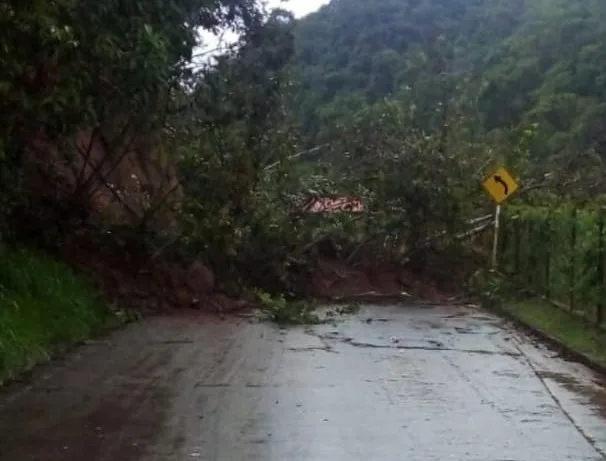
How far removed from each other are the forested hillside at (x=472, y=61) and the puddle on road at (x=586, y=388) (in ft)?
63.3

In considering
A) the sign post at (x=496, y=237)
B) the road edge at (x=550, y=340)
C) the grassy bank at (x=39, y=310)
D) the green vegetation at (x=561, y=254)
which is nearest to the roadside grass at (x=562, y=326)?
the road edge at (x=550, y=340)

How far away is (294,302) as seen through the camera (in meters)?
24.6

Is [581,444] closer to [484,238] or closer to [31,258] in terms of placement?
[31,258]

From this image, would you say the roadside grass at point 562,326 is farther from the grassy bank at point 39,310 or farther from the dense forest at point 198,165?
the grassy bank at point 39,310

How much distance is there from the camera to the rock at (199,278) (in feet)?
78.6

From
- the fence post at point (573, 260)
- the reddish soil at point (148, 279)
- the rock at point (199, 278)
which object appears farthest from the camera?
the rock at point (199, 278)

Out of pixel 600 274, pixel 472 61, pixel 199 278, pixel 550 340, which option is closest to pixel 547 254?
pixel 550 340

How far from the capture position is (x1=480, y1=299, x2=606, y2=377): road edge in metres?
15.5

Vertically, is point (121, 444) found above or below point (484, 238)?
below

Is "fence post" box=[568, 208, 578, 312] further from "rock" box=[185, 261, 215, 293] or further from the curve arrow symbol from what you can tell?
"rock" box=[185, 261, 215, 293]

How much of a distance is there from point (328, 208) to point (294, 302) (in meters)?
5.07

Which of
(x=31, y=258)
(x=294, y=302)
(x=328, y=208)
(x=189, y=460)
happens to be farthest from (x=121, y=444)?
(x=328, y=208)

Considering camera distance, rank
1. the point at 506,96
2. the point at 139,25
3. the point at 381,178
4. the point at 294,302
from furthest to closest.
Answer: the point at 506,96
the point at 381,178
the point at 294,302
the point at 139,25

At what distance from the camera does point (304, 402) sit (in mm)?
12062
